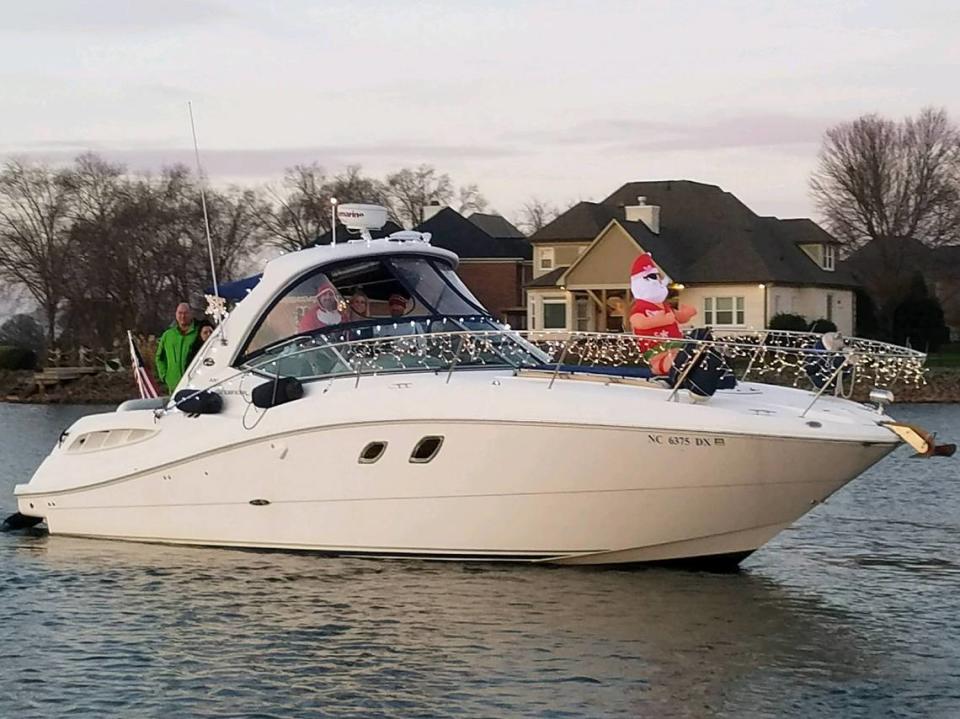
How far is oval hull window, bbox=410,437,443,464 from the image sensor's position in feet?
40.5

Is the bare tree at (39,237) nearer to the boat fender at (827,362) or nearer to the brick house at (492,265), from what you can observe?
the brick house at (492,265)

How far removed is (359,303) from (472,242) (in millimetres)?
57750

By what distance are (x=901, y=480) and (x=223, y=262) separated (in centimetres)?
5638

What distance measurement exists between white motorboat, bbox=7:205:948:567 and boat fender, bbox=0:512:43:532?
40.1 inches

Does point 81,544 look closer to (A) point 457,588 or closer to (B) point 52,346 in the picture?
(A) point 457,588

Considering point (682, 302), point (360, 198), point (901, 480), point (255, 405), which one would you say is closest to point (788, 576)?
point (255, 405)

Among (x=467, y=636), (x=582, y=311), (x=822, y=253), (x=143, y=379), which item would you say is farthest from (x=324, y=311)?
(x=822, y=253)

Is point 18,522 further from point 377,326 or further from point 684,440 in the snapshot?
point 684,440

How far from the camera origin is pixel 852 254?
236 feet

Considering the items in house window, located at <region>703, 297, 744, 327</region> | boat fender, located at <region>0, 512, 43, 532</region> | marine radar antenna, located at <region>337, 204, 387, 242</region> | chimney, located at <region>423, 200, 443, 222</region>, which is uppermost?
chimney, located at <region>423, 200, 443, 222</region>

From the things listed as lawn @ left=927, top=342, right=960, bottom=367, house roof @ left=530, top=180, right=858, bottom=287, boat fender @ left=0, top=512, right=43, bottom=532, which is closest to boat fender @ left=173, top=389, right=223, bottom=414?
boat fender @ left=0, top=512, right=43, bottom=532

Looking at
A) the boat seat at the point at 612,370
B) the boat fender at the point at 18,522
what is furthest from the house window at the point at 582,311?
the boat seat at the point at 612,370

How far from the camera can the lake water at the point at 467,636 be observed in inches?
376

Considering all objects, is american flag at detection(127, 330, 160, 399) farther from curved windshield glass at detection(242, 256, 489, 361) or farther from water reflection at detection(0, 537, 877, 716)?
water reflection at detection(0, 537, 877, 716)
